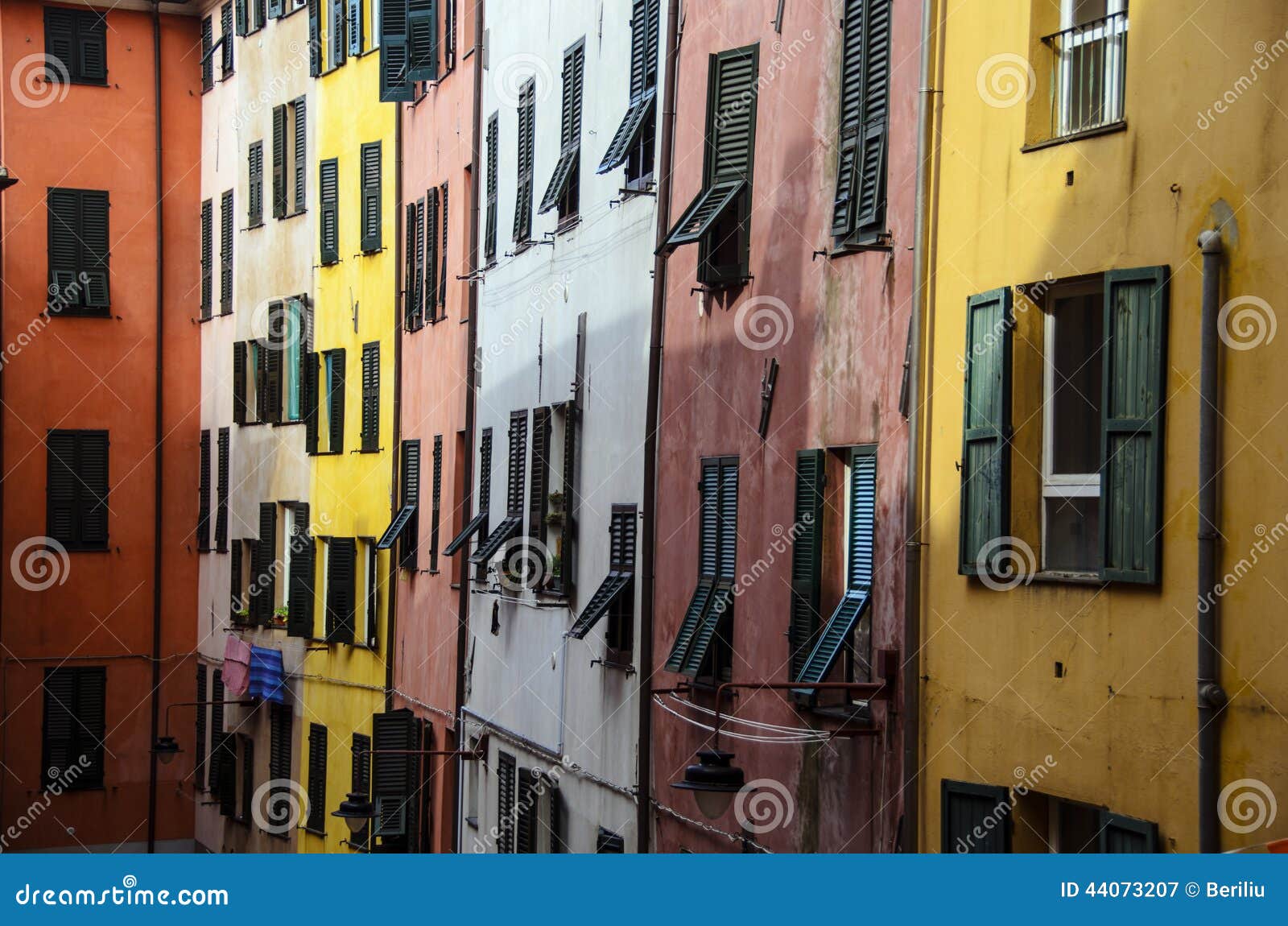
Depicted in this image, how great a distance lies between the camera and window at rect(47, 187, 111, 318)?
3738 centimetres

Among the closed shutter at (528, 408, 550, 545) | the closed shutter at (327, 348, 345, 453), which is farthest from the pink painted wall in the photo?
the closed shutter at (327, 348, 345, 453)

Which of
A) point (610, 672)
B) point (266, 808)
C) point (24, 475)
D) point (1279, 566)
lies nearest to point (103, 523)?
point (24, 475)

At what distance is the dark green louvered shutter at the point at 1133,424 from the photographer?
10.5 meters

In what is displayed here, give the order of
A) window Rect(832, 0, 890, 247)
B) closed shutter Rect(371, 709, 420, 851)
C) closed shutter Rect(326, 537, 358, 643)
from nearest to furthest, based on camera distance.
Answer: window Rect(832, 0, 890, 247) < closed shutter Rect(371, 709, 420, 851) < closed shutter Rect(326, 537, 358, 643)

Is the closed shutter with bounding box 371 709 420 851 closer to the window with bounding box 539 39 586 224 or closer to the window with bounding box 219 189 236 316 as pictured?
the window with bounding box 539 39 586 224

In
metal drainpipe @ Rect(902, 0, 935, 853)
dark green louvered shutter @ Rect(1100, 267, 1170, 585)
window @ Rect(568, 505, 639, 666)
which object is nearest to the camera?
dark green louvered shutter @ Rect(1100, 267, 1170, 585)

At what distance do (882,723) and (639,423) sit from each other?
6.84 meters

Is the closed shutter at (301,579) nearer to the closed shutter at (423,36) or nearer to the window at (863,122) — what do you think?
the closed shutter at (423,36)

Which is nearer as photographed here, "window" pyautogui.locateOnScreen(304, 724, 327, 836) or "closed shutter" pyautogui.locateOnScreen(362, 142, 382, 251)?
"closed shutter" pyautogui.locateOnScreen(362, 142, 382, 251)

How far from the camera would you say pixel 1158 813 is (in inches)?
408

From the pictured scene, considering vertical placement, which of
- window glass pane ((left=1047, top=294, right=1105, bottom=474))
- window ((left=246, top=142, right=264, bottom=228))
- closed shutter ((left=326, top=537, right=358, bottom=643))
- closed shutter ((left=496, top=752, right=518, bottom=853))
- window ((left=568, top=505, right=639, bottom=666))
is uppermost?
window ((left=246, top=142, right=264, bottom=228))

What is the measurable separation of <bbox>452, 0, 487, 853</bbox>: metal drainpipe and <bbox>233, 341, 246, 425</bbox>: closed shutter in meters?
11.2

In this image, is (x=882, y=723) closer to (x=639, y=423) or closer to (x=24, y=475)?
(x=639, y=423)

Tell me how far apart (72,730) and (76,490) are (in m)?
4.33
